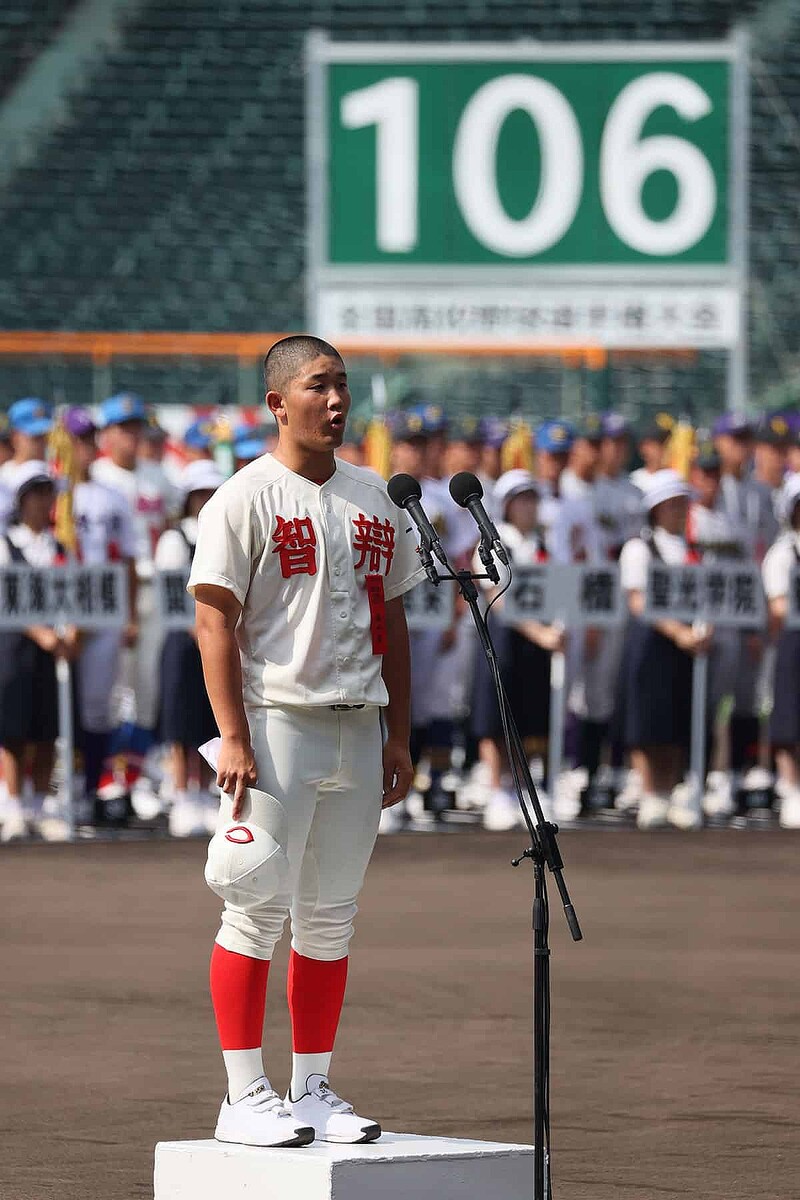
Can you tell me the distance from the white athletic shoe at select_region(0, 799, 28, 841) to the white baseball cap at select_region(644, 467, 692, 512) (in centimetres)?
375

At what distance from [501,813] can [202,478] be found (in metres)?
2.36

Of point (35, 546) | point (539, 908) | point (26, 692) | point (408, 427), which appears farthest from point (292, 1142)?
point (408, 427)

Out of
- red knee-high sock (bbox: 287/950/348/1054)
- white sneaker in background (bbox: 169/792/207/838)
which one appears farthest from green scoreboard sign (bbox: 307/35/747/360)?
red knee-high sock (bbox: 287/950/348/1054)

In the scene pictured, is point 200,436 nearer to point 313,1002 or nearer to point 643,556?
point 643,556

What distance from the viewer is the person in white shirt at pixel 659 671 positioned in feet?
48.6

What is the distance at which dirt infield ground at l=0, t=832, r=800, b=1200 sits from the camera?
22.1 feet

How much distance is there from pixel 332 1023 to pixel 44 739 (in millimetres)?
8452

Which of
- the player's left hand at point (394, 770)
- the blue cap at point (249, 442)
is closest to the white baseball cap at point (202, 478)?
the blue cap at point (249, 442)

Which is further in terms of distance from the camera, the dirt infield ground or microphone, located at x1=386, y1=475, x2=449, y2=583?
the dirt infield ground

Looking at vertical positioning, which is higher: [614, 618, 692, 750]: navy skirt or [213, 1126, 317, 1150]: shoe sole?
[614, 618, 692, 750]: navy skirt

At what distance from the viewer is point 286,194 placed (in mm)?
27875

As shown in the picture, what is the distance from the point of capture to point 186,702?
567 inches

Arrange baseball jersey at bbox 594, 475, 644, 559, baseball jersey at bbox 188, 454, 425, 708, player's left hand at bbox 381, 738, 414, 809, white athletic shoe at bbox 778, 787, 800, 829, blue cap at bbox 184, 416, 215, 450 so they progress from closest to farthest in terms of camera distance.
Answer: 1. baseball jersey at bbox 188, 454, 425, 708
2. player's left hand at bbox 381, 738, 414, 809
3. white athletic shoe at bbox 778, 787, 800, 829
4. baseball jersey at bbox 594, 475, 644, 559
5. blue cap at bbox 184, 416, 215, 450

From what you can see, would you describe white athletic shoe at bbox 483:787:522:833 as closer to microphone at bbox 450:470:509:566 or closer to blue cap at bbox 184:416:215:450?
blue cap at bbox 184:416:215:450
